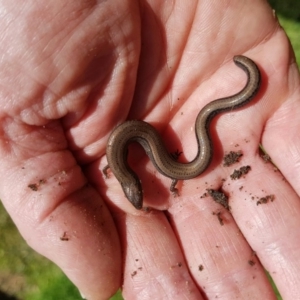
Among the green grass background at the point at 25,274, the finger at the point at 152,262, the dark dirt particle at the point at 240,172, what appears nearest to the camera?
the finger at the point at 152,262

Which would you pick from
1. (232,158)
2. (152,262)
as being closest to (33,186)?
(152,262)

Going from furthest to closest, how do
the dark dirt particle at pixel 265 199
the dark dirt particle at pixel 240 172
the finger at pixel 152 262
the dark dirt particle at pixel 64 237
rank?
the dark dirt particle at pixel 240 172, the dark dirt particle at pixel 265 199, the finger at pixel 152 262, the dark dirt particle at pixel 64 237

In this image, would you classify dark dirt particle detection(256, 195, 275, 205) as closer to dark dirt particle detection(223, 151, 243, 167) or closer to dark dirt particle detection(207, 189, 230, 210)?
dark dirt particle detection(207, 189, 230, 210)

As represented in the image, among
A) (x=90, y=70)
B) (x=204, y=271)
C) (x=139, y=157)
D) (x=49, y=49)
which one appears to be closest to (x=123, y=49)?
(x=90, y=70)

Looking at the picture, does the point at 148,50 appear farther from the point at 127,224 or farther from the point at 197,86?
the point at 127,224

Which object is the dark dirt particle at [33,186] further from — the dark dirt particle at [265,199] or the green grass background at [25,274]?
the green grass background at [25,274]

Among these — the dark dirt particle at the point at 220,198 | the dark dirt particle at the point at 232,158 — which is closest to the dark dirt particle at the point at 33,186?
the dark dirt particle at the point at 220,198

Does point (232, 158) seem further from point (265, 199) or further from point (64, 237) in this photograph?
point (64, 237)
